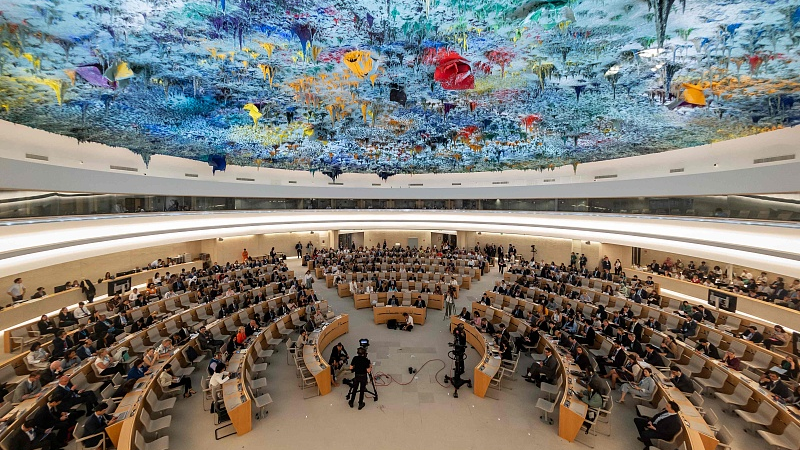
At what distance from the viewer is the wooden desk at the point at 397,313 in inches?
546

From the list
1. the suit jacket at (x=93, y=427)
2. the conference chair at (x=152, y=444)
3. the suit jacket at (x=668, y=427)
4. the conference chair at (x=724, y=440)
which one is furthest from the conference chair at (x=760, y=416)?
the suit jacket at (x=93, y=427)

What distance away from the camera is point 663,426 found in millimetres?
6465

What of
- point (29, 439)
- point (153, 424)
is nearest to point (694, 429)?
point (153, 424)

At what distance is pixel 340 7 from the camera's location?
4555 mm

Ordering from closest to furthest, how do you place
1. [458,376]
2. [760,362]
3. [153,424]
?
[153,424] → [458,376] → [760,362]

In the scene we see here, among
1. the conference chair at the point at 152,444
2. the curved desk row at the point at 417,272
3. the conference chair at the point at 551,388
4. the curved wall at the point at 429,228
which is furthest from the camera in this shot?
the curved desk row at the point at 417,272

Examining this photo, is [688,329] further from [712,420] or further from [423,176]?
[423,176]

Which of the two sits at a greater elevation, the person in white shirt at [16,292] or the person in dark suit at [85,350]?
the person in white shirt at [16,292]

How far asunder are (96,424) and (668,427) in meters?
11.7

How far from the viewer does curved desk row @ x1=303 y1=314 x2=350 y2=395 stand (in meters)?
8.86

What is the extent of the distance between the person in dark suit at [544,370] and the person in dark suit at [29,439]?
11.4 m

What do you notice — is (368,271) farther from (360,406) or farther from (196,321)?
(360,406)

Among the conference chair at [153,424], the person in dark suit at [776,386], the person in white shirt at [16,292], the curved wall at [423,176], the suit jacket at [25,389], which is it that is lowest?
the conference chair at [153,424]

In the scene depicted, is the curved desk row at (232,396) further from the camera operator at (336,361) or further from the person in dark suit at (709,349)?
the person in dark suit at (709,349)
